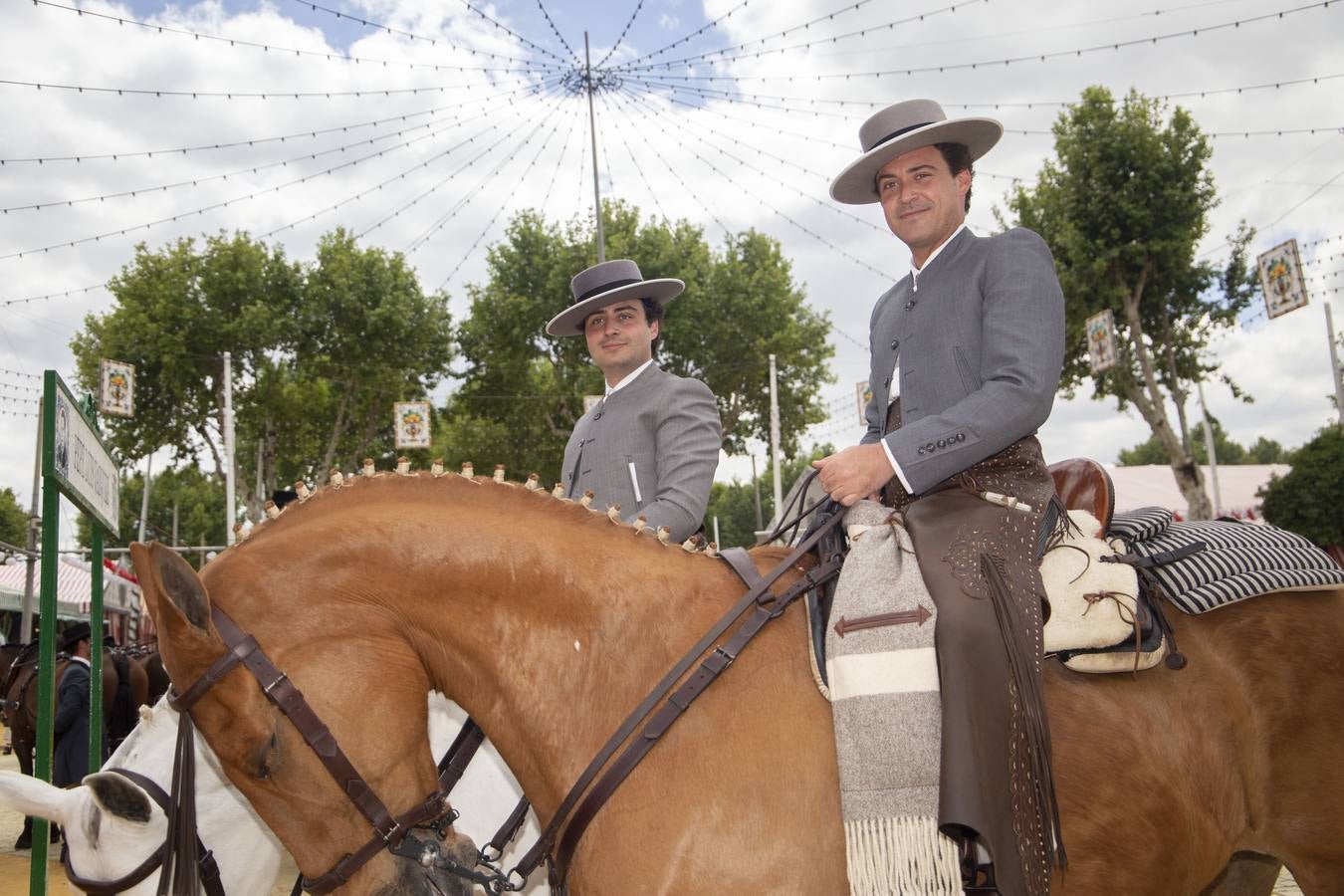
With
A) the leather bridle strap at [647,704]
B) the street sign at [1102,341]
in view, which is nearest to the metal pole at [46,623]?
the leather bridle strap at [647,704]

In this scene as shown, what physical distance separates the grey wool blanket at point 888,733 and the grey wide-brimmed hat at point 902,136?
51.8 inches

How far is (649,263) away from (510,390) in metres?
7.25

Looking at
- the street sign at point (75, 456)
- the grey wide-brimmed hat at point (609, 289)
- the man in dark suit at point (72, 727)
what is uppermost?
the grey wide-brimmed hat at point (609, 289)

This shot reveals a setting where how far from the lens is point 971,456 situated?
2520 millimetres

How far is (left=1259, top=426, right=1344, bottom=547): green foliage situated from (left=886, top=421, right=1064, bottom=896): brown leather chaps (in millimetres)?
18800

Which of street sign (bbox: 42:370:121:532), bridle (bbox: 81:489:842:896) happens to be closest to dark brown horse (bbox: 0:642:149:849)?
street sign (bbox: 42:370:121:532)

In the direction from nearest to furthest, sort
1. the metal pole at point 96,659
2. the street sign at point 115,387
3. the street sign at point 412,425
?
the metal pole at point 96,659 < the street sign at point 115,387 < the street sign at point 412,425

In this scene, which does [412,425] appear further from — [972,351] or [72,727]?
[972,351]

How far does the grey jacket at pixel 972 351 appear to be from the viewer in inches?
99.0

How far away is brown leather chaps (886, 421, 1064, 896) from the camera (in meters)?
2.15

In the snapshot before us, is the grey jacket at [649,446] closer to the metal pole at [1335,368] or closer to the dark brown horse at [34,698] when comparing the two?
the dark brown horse at [34,698]

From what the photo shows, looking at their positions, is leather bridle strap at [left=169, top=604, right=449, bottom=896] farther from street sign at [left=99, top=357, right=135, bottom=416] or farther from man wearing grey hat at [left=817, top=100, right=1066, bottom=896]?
street sign at [left=99, top=357, right=135, bottom=416]

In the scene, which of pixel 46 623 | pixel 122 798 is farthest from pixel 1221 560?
pixel 46 623

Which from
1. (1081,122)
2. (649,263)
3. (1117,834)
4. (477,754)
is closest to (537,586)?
(477,754)
